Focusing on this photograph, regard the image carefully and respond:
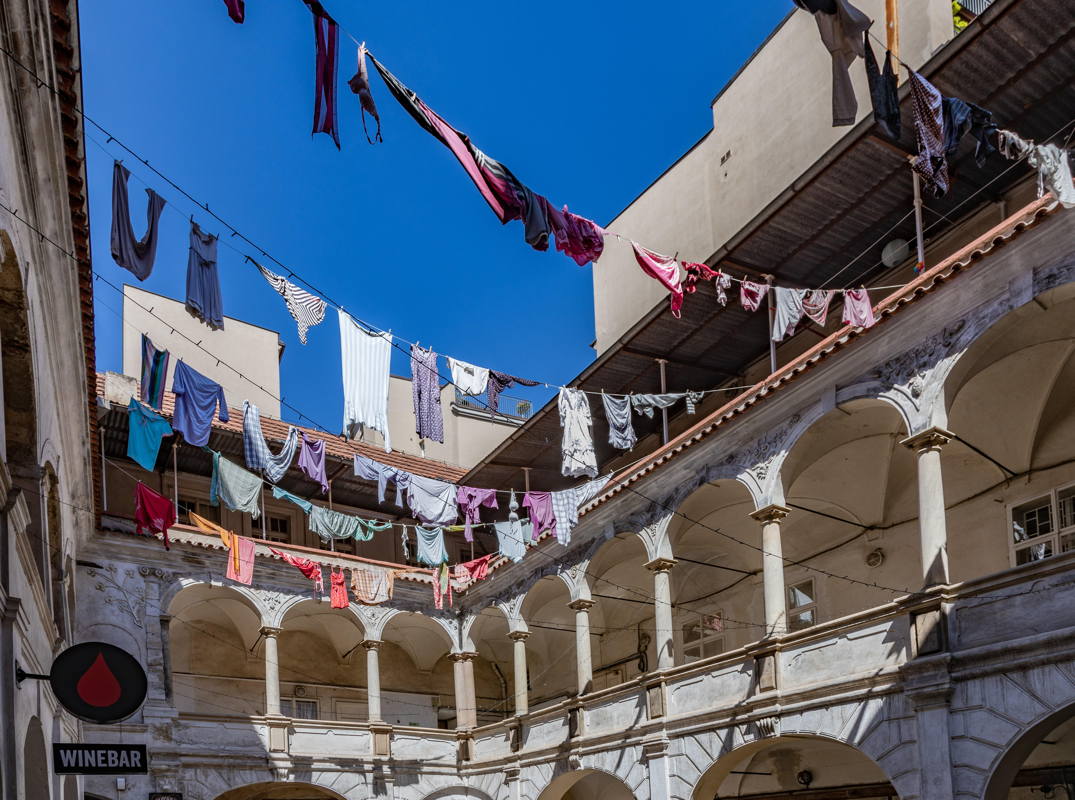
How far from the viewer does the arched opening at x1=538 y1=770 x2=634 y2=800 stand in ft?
64.2

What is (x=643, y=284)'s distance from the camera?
81.5ft

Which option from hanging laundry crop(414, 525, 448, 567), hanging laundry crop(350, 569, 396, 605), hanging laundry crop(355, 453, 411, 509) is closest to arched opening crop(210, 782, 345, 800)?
hanging laundry crop(350, 569, 396, 605)

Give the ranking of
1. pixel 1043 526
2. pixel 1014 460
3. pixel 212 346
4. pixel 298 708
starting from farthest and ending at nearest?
pixel 212 346
pixel 298 708
pixel 1014 460
pixel 1043 526

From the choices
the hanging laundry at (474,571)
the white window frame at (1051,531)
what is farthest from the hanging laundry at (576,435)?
the white window frame at (1051,531)

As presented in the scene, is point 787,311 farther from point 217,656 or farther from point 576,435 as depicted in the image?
point 217,656

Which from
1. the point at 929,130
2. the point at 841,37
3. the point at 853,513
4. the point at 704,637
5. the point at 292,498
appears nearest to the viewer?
the point at 841,37

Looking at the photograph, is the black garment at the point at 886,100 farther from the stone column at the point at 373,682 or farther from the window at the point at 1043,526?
the stone column at the point at 373,682

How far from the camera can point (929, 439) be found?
42.5 ft

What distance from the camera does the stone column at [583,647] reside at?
1939 centimetres

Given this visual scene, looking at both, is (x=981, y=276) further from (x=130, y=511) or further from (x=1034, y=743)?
(x=130, y=511)

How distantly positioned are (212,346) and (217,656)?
872 centimetres

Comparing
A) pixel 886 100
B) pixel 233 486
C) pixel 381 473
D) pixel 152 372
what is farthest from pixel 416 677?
pixel 886 100

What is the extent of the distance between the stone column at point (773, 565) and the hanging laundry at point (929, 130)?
5321 mm

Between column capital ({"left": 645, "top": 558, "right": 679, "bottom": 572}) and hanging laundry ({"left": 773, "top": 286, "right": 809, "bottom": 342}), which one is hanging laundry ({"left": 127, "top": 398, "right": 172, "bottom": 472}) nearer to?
column capital ({"left": 645, "top": 558, "right": 679, "bottom": 572})
